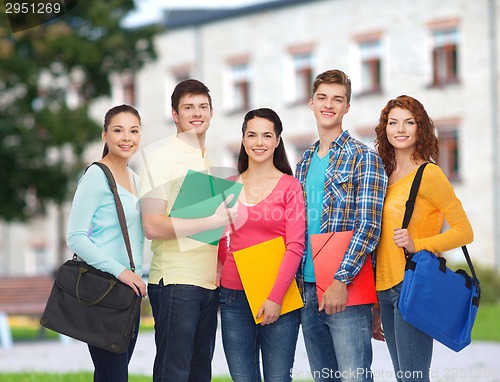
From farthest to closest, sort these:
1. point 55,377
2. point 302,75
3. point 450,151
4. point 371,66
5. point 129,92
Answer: point 129,92
point 302,75
point 371,66
point 450,151
point 55,377

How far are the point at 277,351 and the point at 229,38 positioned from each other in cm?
3133

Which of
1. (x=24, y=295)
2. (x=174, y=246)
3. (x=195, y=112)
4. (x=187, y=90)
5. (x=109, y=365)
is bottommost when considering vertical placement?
(x=24, y=295)

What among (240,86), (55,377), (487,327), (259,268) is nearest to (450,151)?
(240,86)

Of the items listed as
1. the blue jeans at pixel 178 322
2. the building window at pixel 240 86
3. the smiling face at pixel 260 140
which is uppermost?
the building window at pixel 240 86

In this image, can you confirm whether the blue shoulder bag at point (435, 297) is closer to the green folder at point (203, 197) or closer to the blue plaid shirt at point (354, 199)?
the blue plaid shirt at point (354, 199)

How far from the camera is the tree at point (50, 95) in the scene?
2412 cm

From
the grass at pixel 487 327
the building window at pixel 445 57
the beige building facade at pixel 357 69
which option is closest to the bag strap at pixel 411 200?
the grass at pixel 487 327

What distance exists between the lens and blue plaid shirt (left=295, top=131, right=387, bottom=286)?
17.5 feet

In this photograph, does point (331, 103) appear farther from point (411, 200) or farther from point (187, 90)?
point (187, 90)

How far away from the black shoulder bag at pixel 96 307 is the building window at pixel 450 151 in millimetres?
25912

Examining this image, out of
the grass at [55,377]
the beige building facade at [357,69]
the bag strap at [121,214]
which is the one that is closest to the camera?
the bag strap at [121,214]

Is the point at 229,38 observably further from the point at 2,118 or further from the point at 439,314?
the point at 439,314

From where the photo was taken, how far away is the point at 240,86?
3622cm

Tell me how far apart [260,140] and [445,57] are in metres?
26.4
